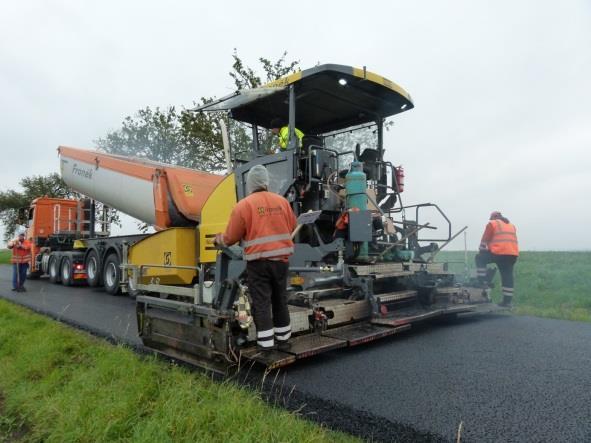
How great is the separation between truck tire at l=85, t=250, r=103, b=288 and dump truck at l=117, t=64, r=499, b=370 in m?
4.32

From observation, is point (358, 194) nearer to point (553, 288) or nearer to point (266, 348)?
point (266, 348)

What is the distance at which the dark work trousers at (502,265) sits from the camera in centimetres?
692

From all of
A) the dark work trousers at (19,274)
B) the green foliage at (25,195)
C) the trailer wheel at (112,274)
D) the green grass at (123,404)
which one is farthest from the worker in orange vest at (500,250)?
the green foliage at (25,195)

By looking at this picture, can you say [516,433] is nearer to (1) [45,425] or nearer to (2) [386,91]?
(1) [45,425]

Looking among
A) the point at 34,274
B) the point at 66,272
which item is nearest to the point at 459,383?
the point at 66,272

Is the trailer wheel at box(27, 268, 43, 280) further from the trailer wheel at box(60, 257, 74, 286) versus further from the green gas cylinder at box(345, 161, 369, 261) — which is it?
the green gas cylinder at box(345, 161, 369, 261)

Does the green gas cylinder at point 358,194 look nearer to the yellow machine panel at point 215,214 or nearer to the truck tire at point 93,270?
the yellow machine panel at point 215,214

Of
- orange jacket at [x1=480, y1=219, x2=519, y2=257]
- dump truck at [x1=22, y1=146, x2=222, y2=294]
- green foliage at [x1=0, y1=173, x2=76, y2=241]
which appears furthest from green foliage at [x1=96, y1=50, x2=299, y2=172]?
green foliage at [x1=0, y1=173, x2=76, y2=241]

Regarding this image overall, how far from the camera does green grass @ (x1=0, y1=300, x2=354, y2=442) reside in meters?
2.46

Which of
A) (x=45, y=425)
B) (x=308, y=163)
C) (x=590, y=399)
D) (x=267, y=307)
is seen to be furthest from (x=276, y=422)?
(x=308, y=163)

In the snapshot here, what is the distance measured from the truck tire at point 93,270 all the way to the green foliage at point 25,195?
52.9 feet

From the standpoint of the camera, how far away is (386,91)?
17.9 feet

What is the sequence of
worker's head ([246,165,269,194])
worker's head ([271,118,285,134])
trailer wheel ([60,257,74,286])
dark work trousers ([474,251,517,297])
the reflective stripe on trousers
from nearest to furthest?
1. the reflective stripe on trousers
2. worker's head ([246,165,269,194])
3. worker's head ([271,118,285,134])
4. dark work trousers ([474,251,517,297])
5. trailer wheel ([60,257,74,286])

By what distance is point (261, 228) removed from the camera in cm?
351
